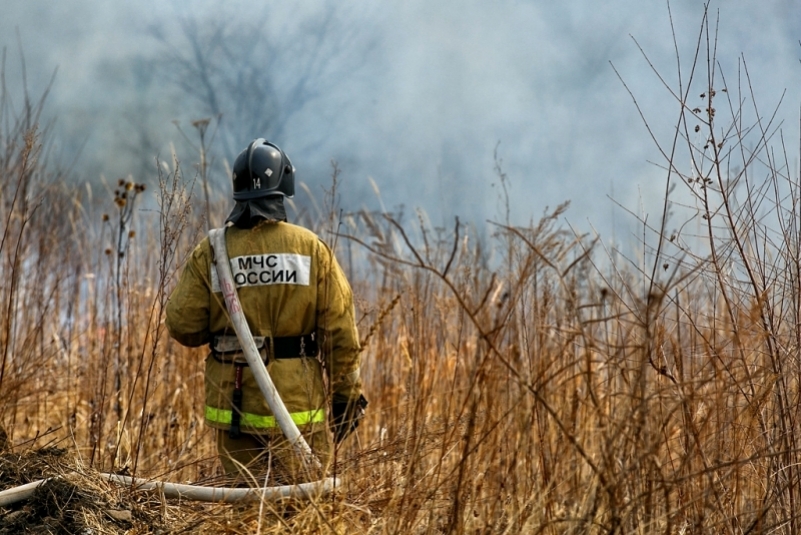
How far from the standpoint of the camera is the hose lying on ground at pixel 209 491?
2484 mm

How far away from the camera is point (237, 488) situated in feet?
8.73

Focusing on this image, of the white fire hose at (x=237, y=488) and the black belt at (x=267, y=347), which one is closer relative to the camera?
the white fire hose at (x=237, y=488)

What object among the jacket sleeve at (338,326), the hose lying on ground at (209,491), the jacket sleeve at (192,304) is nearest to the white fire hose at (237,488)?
the hose lying on ground at (209,491)

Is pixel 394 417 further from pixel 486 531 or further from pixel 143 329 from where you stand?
pixel 486 531

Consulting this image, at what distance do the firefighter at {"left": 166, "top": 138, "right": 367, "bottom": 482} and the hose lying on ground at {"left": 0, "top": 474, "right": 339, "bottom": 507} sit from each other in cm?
53

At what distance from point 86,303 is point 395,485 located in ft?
13.8

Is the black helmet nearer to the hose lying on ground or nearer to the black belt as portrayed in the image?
the black belt

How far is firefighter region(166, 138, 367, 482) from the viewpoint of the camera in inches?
130

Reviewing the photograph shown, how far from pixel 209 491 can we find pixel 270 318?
0.82 meters

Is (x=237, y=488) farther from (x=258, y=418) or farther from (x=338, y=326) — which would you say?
(x=338, y=326)

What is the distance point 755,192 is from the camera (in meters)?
2.80

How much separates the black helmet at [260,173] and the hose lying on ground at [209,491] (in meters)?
1.20

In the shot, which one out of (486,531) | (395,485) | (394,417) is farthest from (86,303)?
(486,531)

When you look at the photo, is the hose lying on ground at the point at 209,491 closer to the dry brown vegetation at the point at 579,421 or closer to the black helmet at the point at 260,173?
the dry brown vegetation at the point at 579,421
